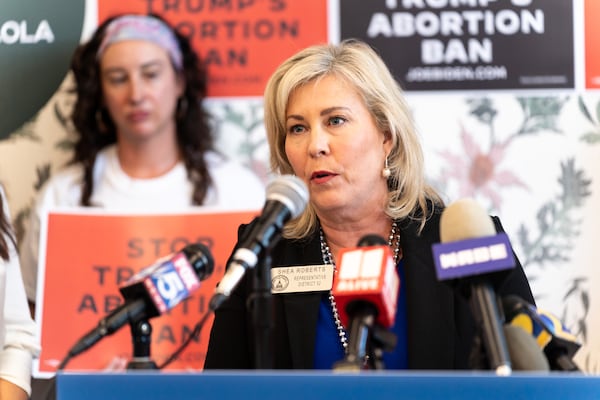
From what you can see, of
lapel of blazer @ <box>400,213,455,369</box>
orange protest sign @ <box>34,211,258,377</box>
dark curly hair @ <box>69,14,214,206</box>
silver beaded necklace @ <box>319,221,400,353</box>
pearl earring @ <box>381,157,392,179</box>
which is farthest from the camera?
dark curly hair @ <box>69,14,214,206</box>

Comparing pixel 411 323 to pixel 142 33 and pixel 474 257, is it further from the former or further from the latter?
pixel 142 33

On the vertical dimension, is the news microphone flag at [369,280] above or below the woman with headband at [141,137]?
below

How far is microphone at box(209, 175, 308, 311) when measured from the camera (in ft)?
5.54

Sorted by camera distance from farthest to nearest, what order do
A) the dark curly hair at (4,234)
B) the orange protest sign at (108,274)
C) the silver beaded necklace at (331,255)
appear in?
the orange protest sign at (108,274) < the dark curly hair at (4,234) < the silver beaded necklace at (331,255)

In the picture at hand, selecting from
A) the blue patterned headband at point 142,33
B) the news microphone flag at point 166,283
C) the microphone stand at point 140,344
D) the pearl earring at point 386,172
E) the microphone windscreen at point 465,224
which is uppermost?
the blue patterned headband at point 142,33

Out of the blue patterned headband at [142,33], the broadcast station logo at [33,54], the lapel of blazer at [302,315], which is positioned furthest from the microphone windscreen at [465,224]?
the broadcast station logo at [33,54]

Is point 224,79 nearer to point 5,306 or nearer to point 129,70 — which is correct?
point 129,70

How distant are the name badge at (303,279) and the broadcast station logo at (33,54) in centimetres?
177

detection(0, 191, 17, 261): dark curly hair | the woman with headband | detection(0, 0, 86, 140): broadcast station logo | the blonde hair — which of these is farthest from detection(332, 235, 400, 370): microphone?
detection(0, 0, 86, 140): broadcast station logo

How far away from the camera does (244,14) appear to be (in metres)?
3.89

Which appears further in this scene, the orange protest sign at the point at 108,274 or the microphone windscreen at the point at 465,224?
the orange protest sign at the point at 108,274

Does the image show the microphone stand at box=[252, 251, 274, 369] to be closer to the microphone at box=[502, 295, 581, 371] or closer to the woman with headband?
the microphone at box=[502, 295, 581, 371]

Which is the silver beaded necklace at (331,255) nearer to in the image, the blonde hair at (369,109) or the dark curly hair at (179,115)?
the blonde hair at (369,109)

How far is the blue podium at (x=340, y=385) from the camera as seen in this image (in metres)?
1.54
